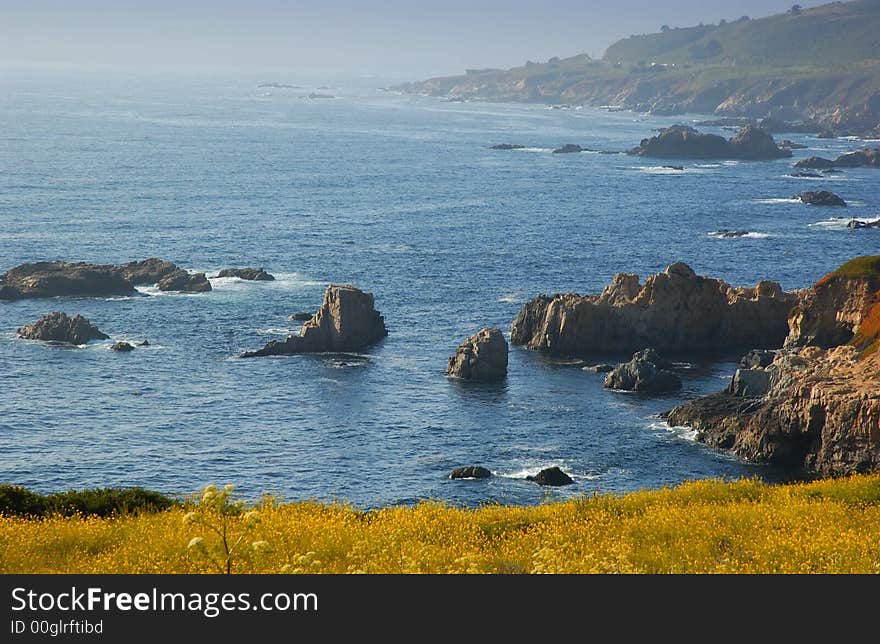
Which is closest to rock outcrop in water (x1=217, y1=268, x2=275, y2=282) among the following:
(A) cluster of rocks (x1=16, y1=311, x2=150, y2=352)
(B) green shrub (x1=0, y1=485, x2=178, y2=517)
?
(A) cluster of rocks (x1=16, y1=311, x2=150, y2=352)

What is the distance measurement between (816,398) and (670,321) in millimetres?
38478

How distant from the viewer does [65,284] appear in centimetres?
14075

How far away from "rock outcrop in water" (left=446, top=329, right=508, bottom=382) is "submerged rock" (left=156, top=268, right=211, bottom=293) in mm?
46306

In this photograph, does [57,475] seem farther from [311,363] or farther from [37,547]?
[37,547]

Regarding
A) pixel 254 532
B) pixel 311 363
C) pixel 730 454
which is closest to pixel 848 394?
pixel 730 454

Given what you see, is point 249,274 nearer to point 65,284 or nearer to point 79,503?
point 65,284

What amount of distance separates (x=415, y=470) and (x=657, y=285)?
47919 millimetres

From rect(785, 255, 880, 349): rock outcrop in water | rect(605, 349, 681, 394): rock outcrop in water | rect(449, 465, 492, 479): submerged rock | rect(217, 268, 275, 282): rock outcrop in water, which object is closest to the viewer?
rect(449, 465, 492, 479): submerged rock

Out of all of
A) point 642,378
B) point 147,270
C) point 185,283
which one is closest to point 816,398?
point 642,378

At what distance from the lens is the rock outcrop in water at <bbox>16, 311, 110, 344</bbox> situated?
11875 cm

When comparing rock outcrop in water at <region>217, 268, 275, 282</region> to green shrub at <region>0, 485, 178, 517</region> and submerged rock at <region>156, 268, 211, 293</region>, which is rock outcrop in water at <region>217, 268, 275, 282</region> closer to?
submerged rock at <region>156, 268, 211, 293</region>

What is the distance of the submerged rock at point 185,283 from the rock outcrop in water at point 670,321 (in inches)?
1859

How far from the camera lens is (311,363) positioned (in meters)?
115

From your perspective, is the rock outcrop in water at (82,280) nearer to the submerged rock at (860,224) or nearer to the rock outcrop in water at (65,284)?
the rock outcrop in water at (65,284)
